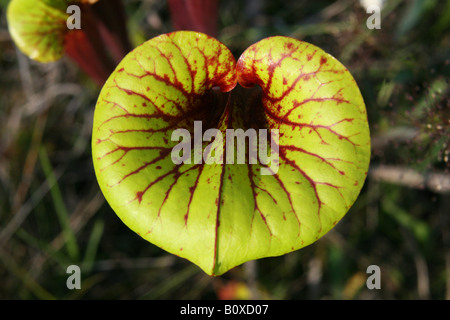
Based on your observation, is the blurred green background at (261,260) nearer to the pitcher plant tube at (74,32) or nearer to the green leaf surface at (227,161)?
the pitcher plant tube at (74,32)

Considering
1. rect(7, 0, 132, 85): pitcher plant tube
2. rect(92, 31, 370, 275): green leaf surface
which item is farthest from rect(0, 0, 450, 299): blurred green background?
rect(92, 31, 370, 275): green leaf surface

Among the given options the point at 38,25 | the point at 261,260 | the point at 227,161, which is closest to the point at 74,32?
the point at 38,25

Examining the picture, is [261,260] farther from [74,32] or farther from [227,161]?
[74,32]

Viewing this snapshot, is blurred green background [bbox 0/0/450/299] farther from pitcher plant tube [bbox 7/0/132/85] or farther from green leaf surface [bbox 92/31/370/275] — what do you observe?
green leaf surface [bbox 92/31/370/275]

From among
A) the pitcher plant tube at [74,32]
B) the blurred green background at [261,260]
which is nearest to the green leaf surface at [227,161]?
the pitcher plant tube at [74,32]
